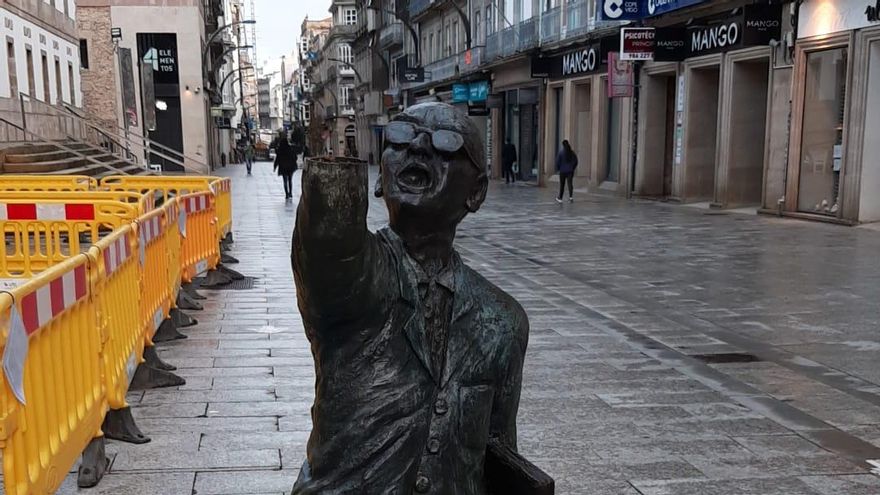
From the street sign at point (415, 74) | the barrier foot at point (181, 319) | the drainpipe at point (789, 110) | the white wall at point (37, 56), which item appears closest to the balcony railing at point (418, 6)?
the street sign at point (415, 74)

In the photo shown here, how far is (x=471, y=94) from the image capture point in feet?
115

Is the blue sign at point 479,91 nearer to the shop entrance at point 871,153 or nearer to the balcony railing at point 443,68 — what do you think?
the balcony railing at point 443,68

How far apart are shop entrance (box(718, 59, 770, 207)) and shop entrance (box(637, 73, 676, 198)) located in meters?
3.22

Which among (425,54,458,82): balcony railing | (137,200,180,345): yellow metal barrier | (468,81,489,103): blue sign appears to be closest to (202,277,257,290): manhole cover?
(137,200,180,345): yellow metal barrier

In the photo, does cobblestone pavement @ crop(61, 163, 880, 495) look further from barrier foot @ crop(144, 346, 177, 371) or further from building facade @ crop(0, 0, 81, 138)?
building facade @ crop(0, 0, 81, 138)

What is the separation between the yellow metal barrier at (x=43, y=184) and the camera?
11484 millimetres

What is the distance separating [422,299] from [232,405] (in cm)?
373

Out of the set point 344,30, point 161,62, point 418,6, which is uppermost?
point 344,30

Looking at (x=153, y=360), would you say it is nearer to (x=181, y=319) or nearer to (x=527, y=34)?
(x=181, y=319)

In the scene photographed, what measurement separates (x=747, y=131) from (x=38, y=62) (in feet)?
70.1

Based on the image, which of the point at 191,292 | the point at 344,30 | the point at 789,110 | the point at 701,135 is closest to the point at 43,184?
the point at 191,292

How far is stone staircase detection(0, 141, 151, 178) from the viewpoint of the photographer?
56.8 ft

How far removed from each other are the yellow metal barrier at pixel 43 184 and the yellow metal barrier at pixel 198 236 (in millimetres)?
3062

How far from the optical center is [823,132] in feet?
52.0
